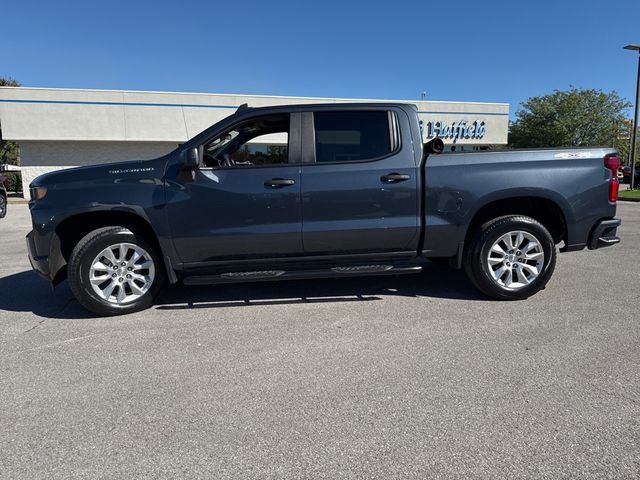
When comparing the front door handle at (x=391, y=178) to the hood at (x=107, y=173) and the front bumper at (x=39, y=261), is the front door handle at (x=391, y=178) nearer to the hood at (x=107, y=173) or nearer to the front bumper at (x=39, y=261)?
the hood at (x=107, y=173)

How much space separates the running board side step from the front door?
0.66ft

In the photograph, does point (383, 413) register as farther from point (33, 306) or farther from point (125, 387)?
point (33, 306)

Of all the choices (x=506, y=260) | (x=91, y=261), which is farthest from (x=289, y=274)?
(x=506, y=260)

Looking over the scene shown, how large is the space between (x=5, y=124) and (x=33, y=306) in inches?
863

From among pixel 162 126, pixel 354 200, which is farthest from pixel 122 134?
pixel 354 200

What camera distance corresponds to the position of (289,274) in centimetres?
421

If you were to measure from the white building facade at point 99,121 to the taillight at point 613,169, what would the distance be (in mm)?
17669

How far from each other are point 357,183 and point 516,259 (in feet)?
6.10

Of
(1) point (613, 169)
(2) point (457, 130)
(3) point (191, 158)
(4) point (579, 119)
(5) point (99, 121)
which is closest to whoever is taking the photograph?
(3) point (191, 158)

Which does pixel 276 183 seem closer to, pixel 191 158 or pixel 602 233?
pixel 191 158

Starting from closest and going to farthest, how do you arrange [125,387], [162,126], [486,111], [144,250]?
1. [125,387]
2. [144,250]
3. [162,126]
4. [486,111]

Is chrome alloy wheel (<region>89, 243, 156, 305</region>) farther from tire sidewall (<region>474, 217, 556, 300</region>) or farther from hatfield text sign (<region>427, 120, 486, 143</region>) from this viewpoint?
hatfield text sign (<region>427, 120, 486, 143</region>)

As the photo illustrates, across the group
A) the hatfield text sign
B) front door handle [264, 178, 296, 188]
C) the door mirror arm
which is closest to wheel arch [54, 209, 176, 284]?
the door mirror arm

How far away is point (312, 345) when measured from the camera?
351cm
